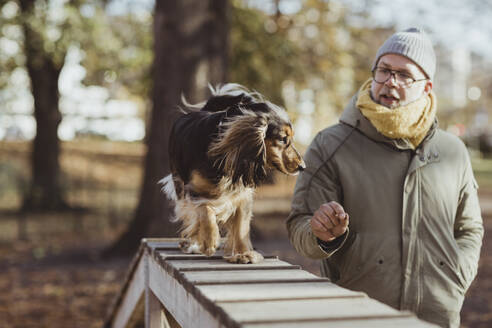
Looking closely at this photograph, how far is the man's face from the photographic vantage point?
323 centimetres

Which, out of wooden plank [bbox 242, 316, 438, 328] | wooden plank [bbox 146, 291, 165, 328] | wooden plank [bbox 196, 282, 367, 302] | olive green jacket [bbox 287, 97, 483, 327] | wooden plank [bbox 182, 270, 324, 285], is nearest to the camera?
wooden plank [bbox 242, 316, 438, 328]

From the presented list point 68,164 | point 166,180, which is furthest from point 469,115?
point 166,180

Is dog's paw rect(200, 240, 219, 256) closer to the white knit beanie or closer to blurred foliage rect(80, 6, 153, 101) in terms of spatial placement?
the white knit beanie

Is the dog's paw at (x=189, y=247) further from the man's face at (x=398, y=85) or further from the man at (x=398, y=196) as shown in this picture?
the man's face at (x=398, y=85)

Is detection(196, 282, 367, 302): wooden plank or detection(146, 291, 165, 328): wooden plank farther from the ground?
detection(196, 282, 367, 302): wooden plank

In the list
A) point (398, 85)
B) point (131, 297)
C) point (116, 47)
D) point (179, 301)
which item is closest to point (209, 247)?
point (179, 301)

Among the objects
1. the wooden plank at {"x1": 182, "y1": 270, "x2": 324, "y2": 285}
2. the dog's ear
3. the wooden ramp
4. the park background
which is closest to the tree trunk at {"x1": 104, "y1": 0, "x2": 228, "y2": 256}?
the park background

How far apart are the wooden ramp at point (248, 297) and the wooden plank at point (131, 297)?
22cm

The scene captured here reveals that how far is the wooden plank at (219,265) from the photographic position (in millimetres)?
2959

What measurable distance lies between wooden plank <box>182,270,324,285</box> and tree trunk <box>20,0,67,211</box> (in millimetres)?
13086

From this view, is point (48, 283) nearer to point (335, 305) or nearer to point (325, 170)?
point (325, 170)

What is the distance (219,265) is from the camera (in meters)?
3.04

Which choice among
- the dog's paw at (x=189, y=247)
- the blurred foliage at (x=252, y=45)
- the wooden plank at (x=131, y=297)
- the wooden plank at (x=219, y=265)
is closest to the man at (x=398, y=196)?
the wooden plank at (x=219, y=265)

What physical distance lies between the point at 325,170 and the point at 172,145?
0.88m
